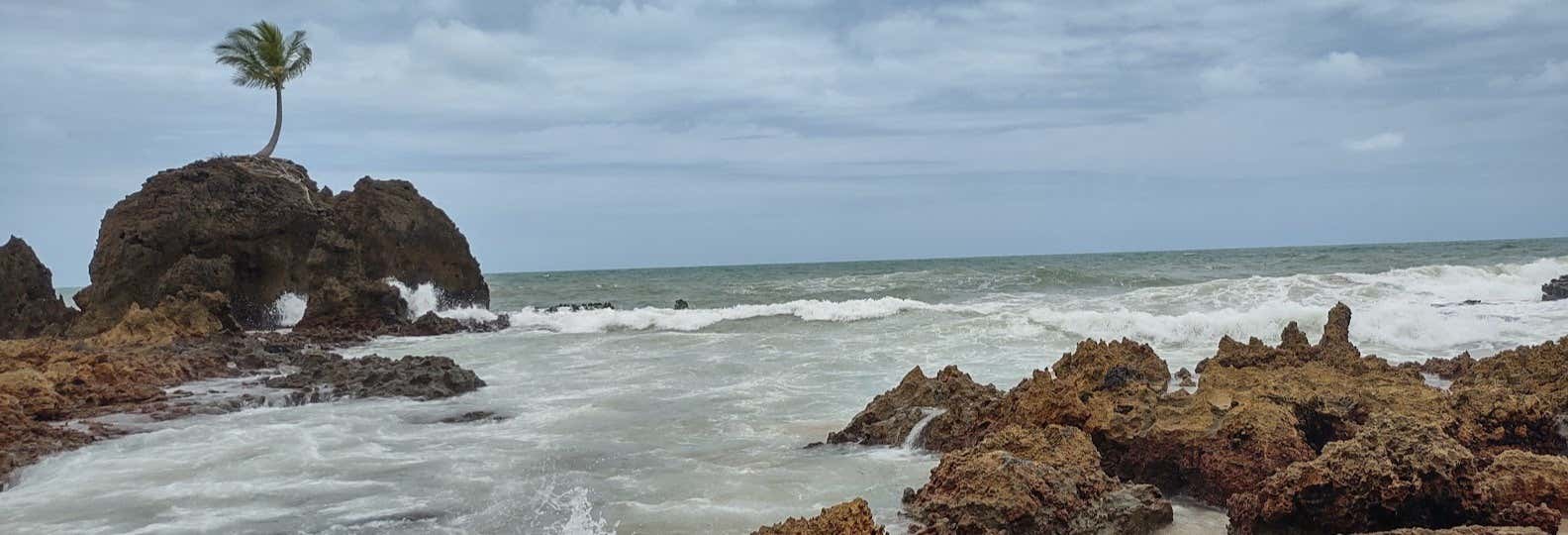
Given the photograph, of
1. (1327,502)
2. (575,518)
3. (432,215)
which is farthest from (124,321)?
(1327,502)

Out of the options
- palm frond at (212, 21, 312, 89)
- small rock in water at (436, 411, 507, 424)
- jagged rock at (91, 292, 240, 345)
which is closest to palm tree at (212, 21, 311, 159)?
Answer: palm frond at (212, 21, 312, 89)

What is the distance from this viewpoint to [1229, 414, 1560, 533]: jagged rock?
433cm

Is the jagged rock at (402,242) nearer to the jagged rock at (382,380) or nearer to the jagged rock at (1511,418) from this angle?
the jagged rock at (382,380)

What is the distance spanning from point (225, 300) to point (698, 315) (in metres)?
10.1

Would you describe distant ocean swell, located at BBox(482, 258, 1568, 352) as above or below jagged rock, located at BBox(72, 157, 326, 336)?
below

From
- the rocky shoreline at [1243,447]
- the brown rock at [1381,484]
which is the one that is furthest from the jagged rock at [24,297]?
the brown rock at [1381,484]

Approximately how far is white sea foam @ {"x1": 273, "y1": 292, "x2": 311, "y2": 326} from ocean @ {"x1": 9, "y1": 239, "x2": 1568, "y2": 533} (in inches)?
239

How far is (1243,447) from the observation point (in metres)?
5.63

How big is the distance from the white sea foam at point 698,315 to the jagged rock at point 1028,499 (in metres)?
16.3

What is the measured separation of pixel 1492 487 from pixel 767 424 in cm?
554

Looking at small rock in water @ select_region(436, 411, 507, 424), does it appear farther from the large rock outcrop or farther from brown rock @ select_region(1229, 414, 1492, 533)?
the large rock outcrop

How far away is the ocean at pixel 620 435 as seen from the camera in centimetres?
609

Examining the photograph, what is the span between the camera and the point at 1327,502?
14.6 feet

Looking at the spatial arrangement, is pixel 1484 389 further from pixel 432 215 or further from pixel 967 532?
pixel 432 215
